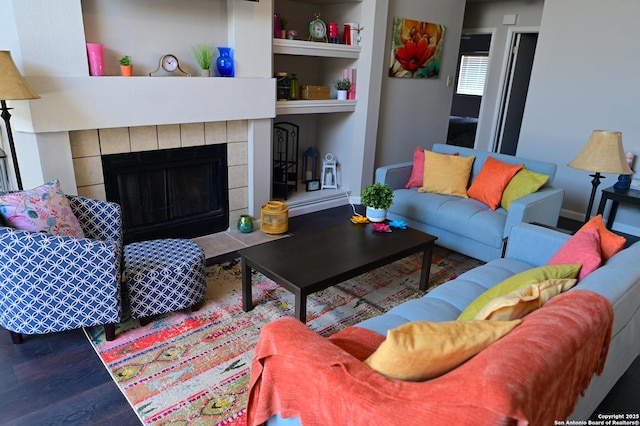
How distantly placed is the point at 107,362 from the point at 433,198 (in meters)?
2.69

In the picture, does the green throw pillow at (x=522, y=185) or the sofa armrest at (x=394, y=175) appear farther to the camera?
the sofa armrest at (x=394, y=175)

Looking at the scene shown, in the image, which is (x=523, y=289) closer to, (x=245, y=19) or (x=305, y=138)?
(x=245, y=19)

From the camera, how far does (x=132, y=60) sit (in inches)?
128

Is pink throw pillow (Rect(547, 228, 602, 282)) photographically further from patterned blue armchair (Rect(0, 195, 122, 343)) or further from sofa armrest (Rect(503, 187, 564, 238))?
patterned blue armchair (Rect(0, 195, 122, 343))

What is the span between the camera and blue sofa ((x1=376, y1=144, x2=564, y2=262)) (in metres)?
3.19

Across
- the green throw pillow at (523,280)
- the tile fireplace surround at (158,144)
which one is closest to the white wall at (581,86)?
the green throw pillow at (523,280)

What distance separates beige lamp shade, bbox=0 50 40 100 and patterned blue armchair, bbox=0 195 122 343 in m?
0.83

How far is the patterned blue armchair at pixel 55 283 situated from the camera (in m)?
2.10

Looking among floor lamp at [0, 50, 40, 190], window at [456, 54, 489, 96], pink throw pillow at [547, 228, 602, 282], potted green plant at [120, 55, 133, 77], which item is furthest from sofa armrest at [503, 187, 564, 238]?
window at [456, 54, 489, 96]

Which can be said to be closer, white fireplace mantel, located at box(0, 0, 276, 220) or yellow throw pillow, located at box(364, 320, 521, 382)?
yellow throw pillow, located at box(364, 320, 521, 382)

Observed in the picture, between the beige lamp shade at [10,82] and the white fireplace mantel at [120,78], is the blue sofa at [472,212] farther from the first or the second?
the beige lamp shade at [10,82]

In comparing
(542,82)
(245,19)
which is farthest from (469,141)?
(245,19)

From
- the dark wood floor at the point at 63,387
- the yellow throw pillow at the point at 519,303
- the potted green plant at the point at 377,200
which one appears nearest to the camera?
the yellow throw pillow at the point at 519,303

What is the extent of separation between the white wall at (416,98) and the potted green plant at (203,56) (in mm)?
2146
